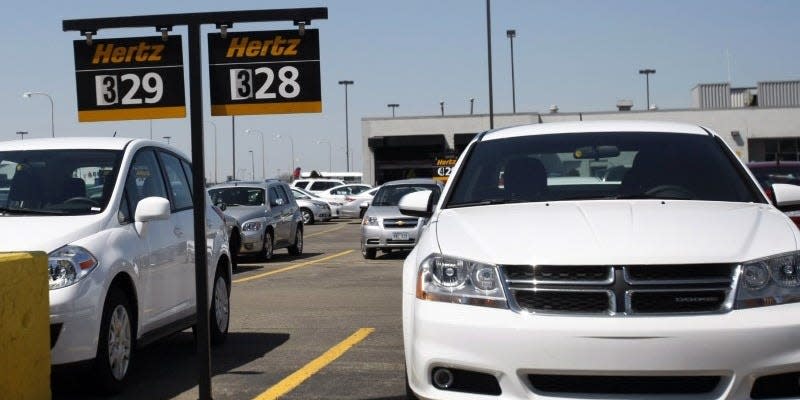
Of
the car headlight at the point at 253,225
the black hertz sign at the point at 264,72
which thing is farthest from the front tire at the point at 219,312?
the car headlight at the point at 253,225

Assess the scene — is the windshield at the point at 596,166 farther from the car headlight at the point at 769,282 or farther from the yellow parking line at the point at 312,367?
the yellow parking line at the point at 312,367

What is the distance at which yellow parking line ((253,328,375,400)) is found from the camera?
7.19 meters

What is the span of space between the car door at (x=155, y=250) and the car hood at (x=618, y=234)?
2768mm

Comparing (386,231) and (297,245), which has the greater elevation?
(386,231)

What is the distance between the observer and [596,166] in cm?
733

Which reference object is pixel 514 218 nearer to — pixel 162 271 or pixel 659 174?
pixel 659 174

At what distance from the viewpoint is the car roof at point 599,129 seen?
23.2 ft

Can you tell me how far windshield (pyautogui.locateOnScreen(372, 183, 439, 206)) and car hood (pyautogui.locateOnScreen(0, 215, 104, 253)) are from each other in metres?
15.7

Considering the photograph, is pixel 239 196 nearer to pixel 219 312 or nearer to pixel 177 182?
pixel 219 312

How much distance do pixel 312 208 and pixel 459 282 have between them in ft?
127

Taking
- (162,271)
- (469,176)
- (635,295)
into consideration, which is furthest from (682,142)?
(162,271)

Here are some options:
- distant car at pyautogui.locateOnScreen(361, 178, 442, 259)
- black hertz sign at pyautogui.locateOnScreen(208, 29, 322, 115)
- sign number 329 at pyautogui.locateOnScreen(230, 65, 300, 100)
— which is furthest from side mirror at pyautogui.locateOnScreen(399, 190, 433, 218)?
distant car at pyautogui.locateOnScreen(361, 178, 442, 259)

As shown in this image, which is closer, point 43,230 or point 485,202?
point 485,202

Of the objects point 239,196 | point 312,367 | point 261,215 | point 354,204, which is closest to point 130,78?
point 312,367
